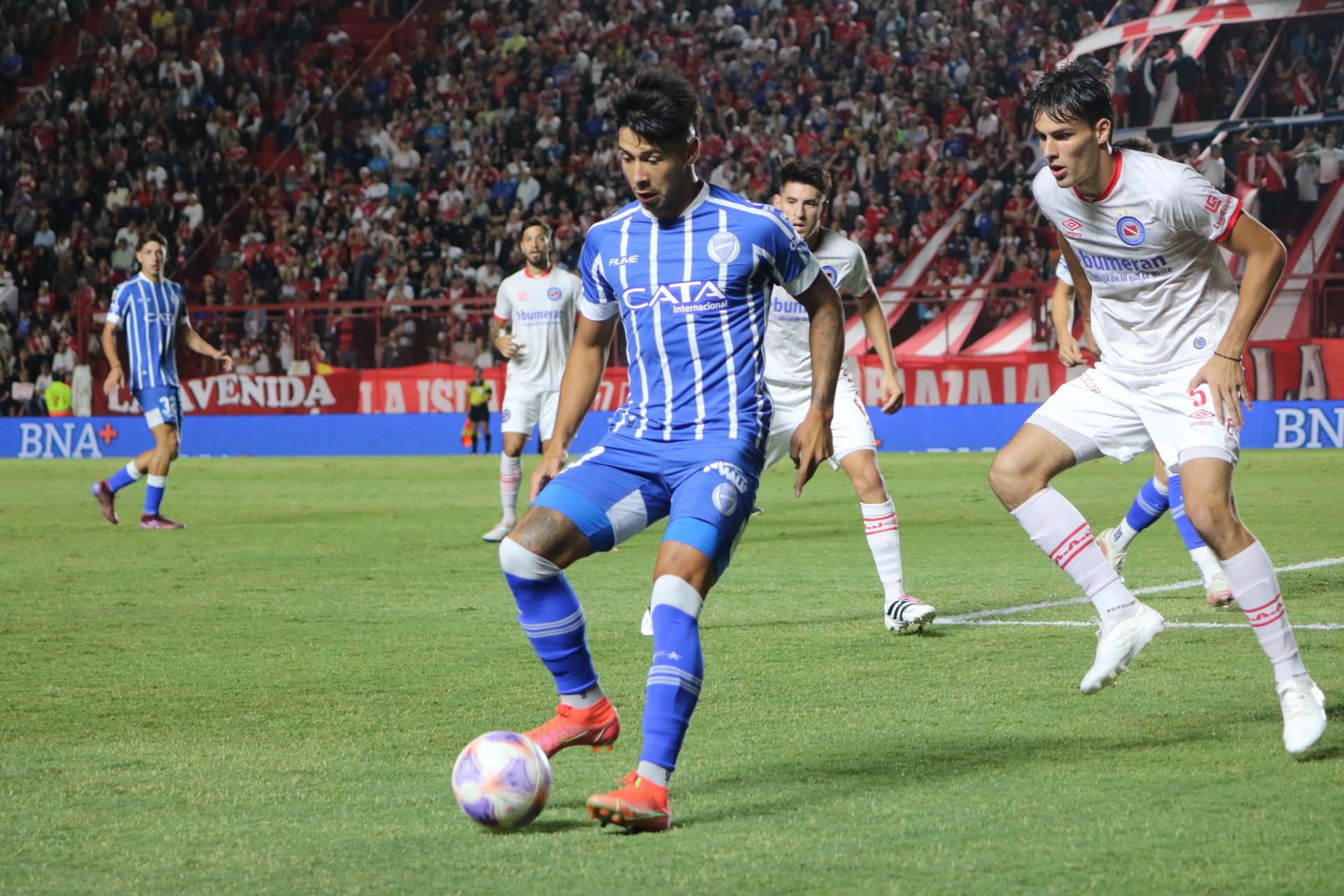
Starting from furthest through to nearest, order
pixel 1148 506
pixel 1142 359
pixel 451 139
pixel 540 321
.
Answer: pixel 451 139
pixel 540 321
pixel 1148 506
pixel 1142 359

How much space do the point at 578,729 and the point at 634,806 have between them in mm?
778

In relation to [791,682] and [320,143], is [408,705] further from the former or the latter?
[320,143]

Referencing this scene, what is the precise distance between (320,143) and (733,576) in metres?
24.5

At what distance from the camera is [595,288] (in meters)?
4.64

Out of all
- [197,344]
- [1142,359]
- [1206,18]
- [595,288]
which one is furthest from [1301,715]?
[1206,18]

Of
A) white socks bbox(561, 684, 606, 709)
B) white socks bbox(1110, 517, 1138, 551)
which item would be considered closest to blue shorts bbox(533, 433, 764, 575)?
white socks bbox(561, 684, 606, 709)

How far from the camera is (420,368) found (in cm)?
2511

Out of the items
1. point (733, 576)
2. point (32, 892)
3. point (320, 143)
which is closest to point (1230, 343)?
point (32, 892)

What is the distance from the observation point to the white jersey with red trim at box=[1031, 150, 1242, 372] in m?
4.98

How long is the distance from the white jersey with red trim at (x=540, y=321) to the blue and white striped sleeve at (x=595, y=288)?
742cm

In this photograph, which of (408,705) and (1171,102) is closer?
(408,705)

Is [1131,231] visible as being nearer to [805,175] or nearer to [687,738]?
[687,738]

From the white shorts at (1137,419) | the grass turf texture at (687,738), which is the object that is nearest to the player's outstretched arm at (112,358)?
the grass turf texture at (687,738)

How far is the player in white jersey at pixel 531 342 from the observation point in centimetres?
1190
